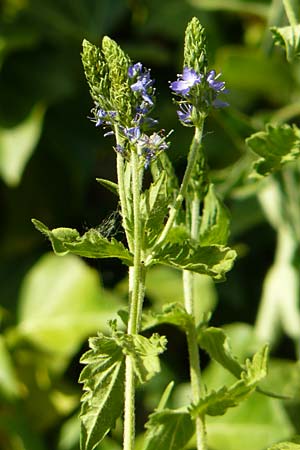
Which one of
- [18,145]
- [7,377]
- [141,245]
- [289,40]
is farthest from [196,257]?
[18,145]

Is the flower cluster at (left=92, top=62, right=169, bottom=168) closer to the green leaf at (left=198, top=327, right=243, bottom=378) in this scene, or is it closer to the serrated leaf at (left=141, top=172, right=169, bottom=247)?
the serrated leaf at (left=141, top=172, right=169, bottom=247)

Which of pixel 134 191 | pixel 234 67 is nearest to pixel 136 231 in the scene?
pixel 134 191

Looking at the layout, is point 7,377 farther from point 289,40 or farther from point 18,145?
point 289,40

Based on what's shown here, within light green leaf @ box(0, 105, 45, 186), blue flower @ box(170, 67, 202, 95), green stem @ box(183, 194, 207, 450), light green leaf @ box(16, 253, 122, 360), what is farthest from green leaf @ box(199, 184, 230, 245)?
light green leaf @ box(0, 105, 45, 186)

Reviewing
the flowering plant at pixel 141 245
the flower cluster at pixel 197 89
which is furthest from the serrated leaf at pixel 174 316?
the flower cluster at pixel 197 89

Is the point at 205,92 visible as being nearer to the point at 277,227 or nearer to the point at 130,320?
the point at 130,320

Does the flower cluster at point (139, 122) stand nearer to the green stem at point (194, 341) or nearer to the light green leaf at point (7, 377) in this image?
the green stem at point (194, 341)
